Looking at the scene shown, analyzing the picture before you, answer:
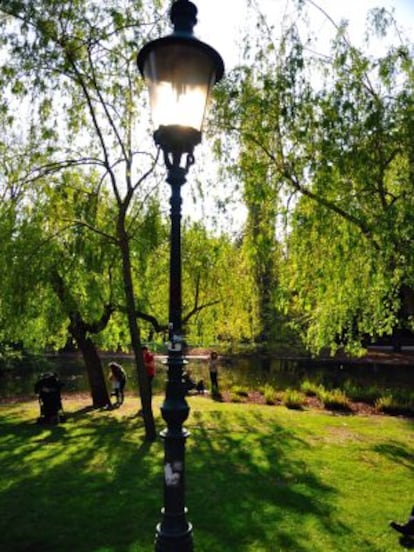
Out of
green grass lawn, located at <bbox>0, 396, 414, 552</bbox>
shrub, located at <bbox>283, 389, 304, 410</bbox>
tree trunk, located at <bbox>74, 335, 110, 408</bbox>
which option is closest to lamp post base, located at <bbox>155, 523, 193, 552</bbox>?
green grass lawn, located at <bbox>0, 396, 414, 552</bbox>

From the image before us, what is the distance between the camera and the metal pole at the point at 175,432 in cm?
331

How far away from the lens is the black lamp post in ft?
11.0

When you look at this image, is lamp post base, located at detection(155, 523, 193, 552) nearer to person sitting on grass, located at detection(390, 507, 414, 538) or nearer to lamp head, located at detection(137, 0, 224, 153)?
lamp head, located at detection(137, 0, 224, 153)

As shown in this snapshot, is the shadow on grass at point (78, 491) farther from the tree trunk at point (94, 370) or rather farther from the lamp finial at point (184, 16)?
the lamp finial at point (184, 16)

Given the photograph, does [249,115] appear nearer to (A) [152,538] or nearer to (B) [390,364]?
(A) [152,538]

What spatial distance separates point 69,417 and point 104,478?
6.29 metres

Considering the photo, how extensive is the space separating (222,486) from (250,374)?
21192 millimetres

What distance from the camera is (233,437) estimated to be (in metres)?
10.3

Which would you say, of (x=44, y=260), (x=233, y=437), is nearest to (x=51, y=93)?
(x=44, y=260)

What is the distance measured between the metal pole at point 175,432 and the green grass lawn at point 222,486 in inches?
81.9

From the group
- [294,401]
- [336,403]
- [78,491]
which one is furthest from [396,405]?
[78,491]

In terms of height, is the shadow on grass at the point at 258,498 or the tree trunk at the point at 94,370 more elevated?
the tree trunk at the point at 94,370

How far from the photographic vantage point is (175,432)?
342 centimetres

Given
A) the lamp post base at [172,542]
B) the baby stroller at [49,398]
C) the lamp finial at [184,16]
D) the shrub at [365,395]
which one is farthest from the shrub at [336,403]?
the lamp finial at [184,16]
